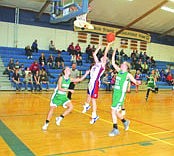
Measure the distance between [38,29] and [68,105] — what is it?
1398 centimetres

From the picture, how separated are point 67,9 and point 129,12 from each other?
13054 millimetres

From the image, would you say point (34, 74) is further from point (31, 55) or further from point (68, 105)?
point (68, 105)

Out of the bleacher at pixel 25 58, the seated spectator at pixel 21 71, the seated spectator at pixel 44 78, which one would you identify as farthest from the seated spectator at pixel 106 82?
the seated spectator at pixel 21 71

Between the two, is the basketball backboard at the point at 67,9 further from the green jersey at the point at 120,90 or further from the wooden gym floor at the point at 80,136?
the wooden gym floor at the point at 80,136

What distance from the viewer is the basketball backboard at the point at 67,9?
24.2 ft

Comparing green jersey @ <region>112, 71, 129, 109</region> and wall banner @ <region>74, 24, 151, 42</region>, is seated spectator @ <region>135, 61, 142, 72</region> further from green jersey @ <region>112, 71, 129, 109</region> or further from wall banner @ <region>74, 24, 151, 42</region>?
green jersey @ <region>112, 71, 129, 109</region>

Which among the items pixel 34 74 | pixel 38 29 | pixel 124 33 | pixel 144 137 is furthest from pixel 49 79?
pixel 144 137

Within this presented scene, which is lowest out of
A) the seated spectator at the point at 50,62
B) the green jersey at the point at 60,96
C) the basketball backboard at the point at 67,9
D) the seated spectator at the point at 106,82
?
the seated spectator at the point at 106,82

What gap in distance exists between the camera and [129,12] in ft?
66.1

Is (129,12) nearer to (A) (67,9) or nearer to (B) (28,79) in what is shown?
(B) (28,79)

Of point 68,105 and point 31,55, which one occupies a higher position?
point 31,55

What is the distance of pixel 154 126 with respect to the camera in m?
6.86

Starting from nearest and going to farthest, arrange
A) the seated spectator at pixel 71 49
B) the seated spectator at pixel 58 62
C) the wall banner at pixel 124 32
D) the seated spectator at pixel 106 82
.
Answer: the seated spectator at pixel 106 82 → the seated spectator at pixel 58 62 → the seated spectator at pixel 71 49 → the wall banner at pixel 124 32

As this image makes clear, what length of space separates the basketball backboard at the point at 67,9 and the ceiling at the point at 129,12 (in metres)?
9.34
